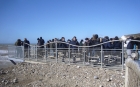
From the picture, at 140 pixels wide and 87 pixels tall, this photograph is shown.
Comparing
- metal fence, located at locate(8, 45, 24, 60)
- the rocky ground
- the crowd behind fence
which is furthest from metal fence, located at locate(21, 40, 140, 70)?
metal fence, located at locate(8, 45, 24, 60)

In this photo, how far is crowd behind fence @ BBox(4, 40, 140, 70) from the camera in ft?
27.2

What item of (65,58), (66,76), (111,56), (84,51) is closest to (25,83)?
(66,76)

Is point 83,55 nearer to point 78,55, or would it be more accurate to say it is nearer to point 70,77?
point 78,55

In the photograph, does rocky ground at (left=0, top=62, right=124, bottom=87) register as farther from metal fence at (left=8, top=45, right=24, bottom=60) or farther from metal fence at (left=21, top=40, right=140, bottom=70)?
metal fence at (left=8, top=45, right=24, bottom=60)

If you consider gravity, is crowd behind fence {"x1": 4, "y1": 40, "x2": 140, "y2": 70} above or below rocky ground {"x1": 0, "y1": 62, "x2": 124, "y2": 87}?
above

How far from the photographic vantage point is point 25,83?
9117 millimetres

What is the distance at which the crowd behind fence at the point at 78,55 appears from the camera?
8305 mm

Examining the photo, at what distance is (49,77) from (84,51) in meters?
2.77

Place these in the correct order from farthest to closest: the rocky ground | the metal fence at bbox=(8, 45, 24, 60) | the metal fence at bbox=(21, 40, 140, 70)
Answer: the metal fence at bbox=(8, 45, 24, 60)
the metal fence at bbox=(21, 40, 140, 70)
the rocky ground

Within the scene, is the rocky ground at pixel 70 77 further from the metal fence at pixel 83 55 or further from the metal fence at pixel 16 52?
the metal fence at pixel 16 52

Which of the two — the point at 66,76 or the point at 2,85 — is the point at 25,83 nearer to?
the point at 2,85

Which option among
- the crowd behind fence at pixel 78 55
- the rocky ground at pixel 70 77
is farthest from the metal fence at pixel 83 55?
the rocky ground at pixel 70 77

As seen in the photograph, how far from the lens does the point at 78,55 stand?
404 inches

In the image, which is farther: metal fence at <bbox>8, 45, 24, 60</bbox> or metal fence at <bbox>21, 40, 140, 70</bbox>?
metal fence at <bbox>8, 45, 24, 60</bbox>
